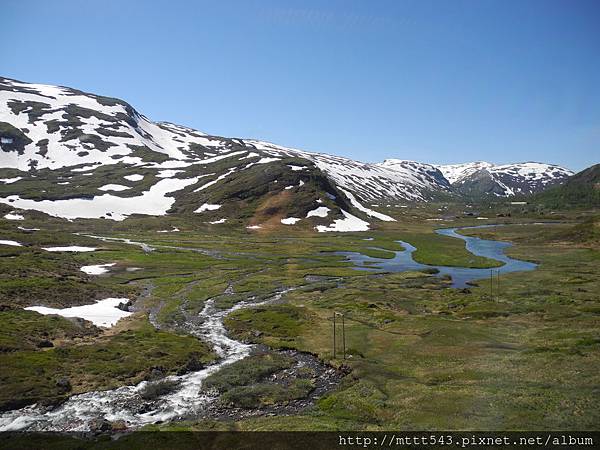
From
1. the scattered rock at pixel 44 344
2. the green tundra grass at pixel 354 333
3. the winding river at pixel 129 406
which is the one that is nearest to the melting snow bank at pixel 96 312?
the green tundra grass at pixel 354 333

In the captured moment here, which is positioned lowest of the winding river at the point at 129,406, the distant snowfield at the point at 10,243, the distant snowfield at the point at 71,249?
the winding river at the point at 129,406

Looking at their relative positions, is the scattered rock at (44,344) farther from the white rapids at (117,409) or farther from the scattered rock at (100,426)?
the scattered rock at (100,426)

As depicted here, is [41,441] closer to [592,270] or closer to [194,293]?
[194,293]

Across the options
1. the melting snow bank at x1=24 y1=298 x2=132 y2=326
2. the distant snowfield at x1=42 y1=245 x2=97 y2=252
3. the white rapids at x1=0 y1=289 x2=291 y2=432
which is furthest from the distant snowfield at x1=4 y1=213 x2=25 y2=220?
the white rapids at x1=0 y1=289 x2=291 y2=432

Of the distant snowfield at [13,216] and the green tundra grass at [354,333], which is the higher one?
the distant snowfield at [13,216]

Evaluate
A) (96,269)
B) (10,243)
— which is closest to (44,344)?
(96,269)

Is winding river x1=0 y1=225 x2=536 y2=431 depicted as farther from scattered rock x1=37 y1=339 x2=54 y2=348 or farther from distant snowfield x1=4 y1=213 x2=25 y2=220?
distant snowfield x1=4 y1=213 x2=25 y2=220

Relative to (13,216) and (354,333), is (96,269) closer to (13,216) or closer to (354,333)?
(354,333)
